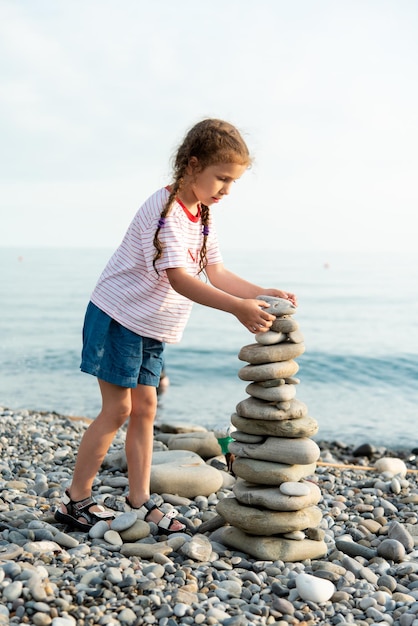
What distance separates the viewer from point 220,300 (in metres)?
4.20

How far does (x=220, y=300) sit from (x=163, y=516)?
156cm

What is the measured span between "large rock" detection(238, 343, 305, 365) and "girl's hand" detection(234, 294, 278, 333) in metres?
0.16

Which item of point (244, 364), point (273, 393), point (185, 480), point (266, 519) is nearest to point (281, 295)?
point (273, 393)

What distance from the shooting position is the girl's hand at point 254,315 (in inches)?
168

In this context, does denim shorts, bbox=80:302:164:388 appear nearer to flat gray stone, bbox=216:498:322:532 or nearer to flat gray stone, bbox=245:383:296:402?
flat gray stone, bbox=245:383:296:402

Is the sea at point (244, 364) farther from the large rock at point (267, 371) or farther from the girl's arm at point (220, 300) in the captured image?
the girl's arm at point (220, 300)

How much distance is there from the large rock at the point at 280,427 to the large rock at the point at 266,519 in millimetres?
466

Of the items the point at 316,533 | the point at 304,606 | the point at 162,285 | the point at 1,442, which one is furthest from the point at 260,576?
the point at 1,442

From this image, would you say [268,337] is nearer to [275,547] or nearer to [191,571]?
[275,547]

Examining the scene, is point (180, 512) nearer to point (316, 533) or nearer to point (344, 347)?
point (316, 533)

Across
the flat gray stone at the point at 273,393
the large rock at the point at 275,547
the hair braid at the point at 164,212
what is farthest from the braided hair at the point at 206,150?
the large rock at the point at 275,547

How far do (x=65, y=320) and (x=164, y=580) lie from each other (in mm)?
24030

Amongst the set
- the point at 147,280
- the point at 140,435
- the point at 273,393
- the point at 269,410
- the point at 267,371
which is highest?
the point at 147,280

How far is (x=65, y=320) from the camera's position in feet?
89.4
